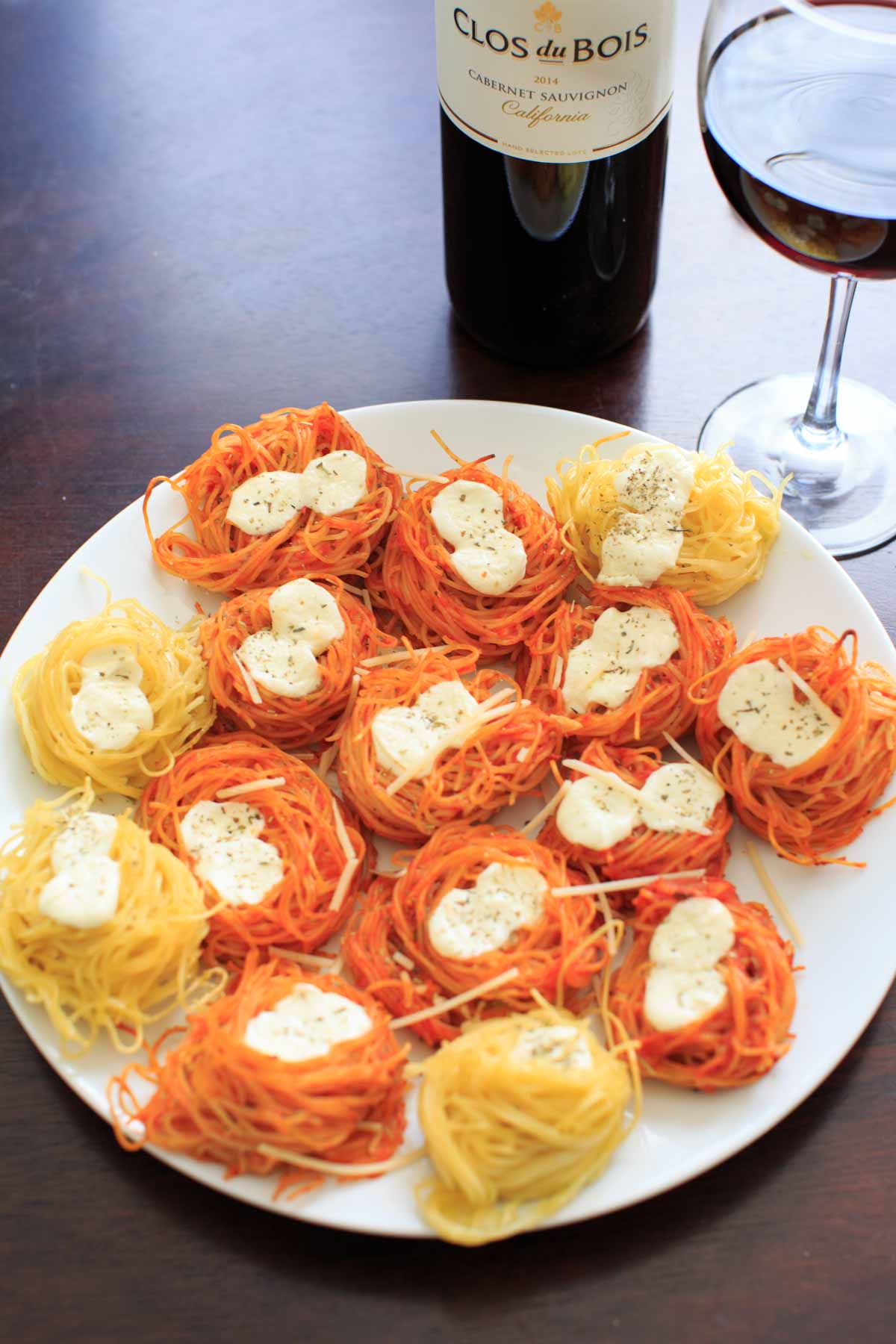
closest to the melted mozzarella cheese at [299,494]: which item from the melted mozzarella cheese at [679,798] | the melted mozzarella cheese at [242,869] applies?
the melted mozzarella cheese at [242,869]

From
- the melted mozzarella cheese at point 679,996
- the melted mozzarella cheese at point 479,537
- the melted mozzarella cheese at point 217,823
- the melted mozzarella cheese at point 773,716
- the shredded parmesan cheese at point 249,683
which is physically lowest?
the melted mozzarella cheese at point 679,996

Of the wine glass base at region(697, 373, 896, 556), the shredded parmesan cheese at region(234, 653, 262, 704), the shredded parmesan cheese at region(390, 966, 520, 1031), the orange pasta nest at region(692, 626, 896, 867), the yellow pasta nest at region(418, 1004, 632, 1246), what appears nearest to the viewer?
the yellow pasta nest at region(418, 1004, 632, 1246)

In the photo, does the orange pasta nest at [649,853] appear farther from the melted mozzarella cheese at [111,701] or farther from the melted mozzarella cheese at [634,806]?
the melted mozzarella cheese at [111,701]

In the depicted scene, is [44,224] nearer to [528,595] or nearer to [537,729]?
[528,595]

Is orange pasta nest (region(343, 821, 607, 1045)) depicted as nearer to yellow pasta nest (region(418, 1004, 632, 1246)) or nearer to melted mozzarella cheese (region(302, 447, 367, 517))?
yellow pasta nest (region(418, 1004, 632, 1246))

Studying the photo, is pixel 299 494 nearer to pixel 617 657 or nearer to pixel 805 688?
pixel 617 657

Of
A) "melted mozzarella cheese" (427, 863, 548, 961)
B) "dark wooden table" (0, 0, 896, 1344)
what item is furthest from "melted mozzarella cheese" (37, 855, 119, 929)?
"melted mozzarella cheese" (427, 863, 548, 961)

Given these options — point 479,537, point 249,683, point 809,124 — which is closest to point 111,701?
point 249,683
